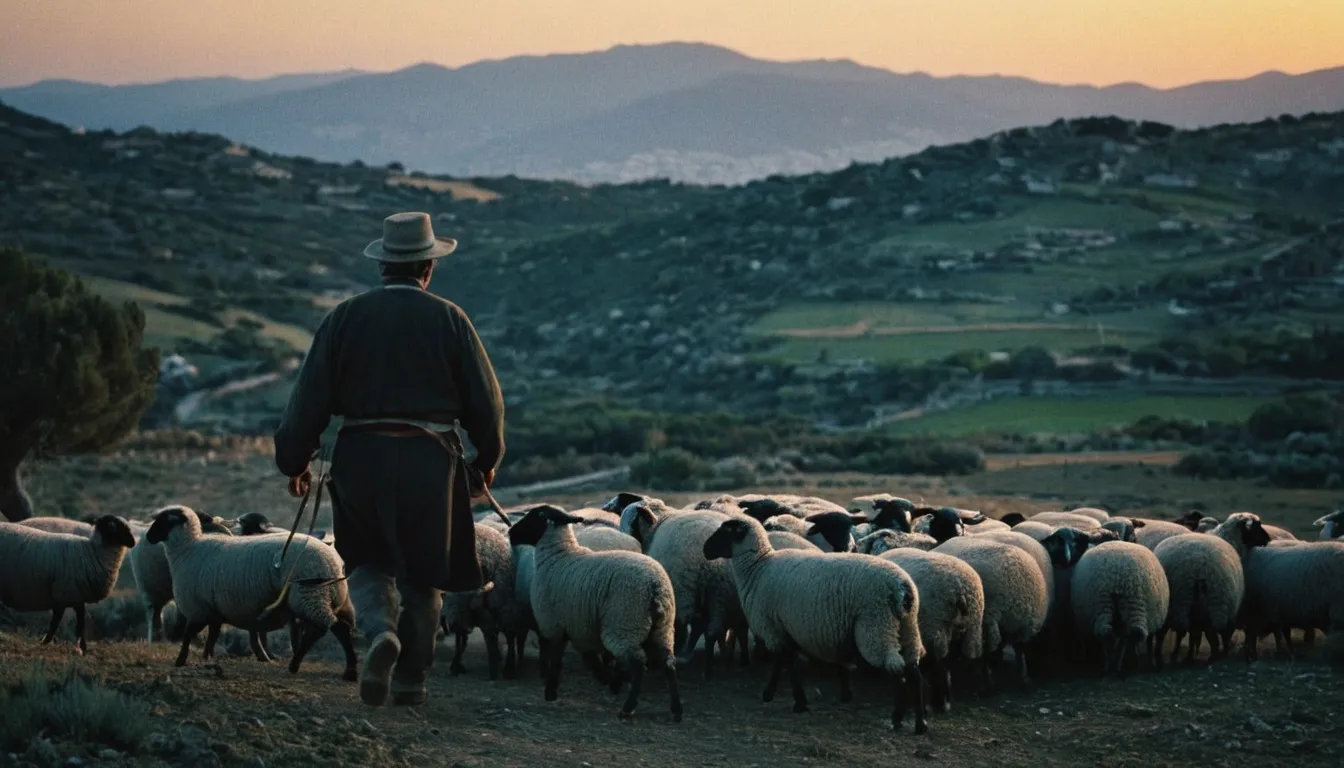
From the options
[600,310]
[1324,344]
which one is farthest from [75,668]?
[600,310]

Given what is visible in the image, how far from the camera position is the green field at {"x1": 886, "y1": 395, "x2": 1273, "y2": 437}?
4297cm

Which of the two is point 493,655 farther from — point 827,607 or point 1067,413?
point 1067,413

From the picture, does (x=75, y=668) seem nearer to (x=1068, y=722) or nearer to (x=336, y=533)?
(x=336, y=533)

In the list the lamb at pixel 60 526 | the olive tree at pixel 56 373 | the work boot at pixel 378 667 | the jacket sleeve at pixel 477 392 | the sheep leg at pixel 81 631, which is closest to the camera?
the work boot at pixel 378 667

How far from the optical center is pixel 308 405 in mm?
8055

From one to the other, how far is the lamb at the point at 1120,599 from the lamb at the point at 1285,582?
41.0 inches

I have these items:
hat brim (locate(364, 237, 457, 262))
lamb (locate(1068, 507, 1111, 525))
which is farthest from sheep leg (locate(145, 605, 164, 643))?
lamb (locate(1068, 507, 1111, 525))

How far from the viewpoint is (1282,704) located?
1005 cm

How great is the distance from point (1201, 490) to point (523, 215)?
93681mm

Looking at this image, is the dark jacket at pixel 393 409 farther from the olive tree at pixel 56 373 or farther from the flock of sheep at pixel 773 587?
the olive tree at pixel 56 373

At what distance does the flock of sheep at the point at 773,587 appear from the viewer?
9.94 m

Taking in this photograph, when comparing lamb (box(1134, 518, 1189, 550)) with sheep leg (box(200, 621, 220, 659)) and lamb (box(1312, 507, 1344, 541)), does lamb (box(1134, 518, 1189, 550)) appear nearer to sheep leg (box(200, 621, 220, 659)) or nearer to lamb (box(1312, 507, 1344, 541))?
lamb (box(1312, 507, 1344, 541))

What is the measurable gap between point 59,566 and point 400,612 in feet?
15.4

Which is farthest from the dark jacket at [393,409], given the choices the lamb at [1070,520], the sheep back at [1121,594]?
the lamb at [1070,520]
